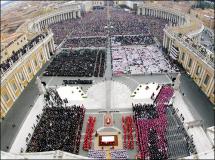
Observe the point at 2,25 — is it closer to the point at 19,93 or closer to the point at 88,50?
the point at 88,50

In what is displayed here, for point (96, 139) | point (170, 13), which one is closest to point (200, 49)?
point (96, 139)

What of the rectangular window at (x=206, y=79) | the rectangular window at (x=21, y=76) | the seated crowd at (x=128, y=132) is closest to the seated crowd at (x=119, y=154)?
the seated crowd at (x=128, y=132)

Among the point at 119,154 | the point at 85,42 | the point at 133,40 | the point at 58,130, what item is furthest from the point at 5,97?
the point at 133,40

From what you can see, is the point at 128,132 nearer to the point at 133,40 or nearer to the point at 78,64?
the point at 78,64

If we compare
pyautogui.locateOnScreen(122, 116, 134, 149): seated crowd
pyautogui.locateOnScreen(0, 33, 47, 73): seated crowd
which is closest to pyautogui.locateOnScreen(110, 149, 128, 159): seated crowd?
pyautogui.locateOnScreen(122, 116, 134, 149): seated crowd

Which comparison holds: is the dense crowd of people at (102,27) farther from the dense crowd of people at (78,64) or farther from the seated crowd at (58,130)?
the seated crowd at (58,130)
